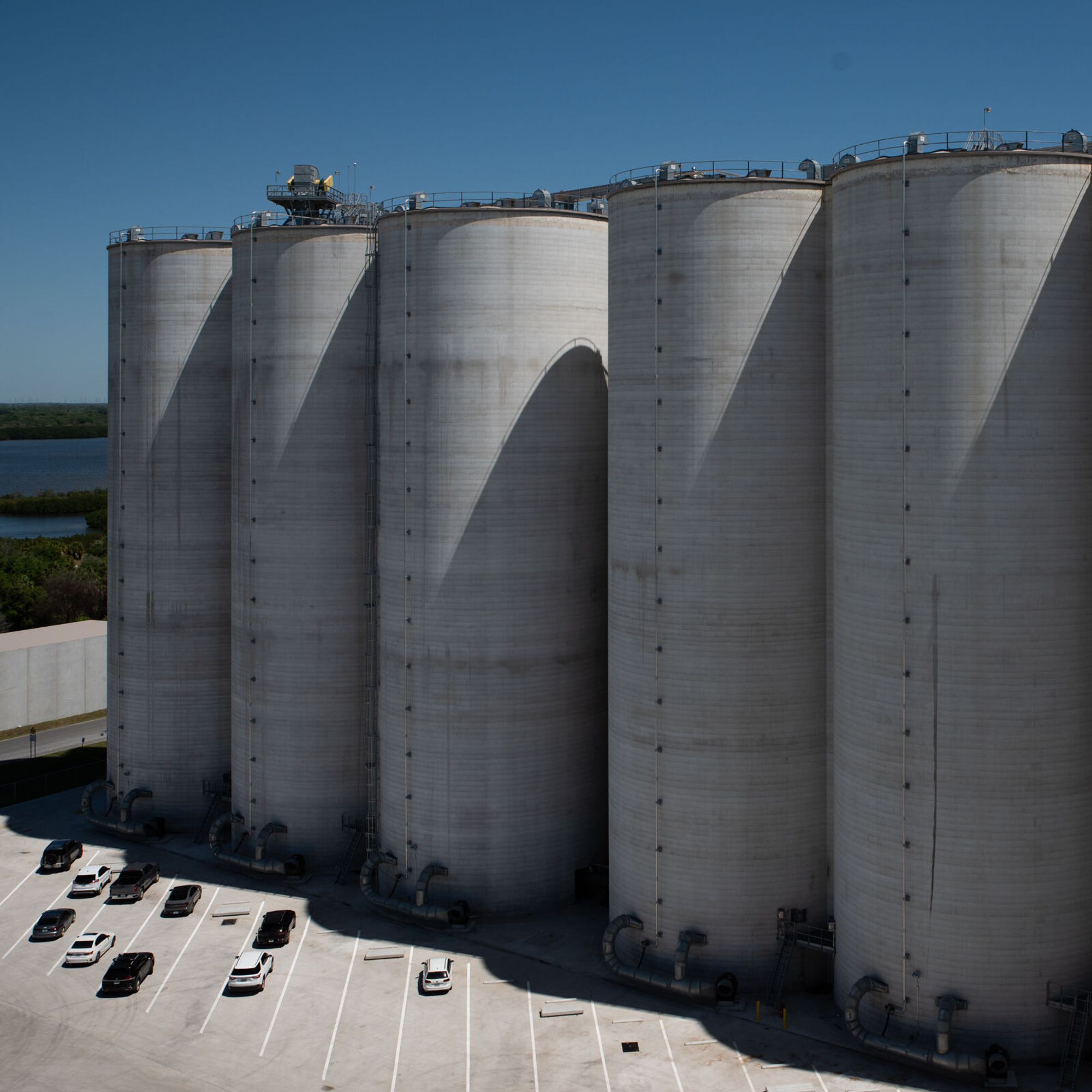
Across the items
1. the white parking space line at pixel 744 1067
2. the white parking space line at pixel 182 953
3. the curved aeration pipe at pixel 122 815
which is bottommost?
the white parking space line at pixel 744 1067

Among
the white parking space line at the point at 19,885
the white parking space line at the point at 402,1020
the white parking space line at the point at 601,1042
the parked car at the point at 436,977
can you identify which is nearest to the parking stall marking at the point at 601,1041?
the white parking space line at the point at 601,1042

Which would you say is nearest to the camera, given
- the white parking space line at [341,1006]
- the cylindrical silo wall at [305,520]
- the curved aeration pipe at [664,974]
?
the white parking space line at [341,1006]

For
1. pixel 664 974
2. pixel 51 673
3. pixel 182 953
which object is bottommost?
pixel 182 953

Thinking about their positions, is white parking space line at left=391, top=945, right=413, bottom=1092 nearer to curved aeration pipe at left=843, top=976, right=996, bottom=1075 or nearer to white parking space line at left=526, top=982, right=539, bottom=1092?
white parking space line at left=526, top=982, right=539, bottom=1092

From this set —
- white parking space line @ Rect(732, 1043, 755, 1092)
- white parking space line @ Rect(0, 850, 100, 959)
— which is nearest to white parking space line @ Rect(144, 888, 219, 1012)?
white parking space line @ Rect(0, 850, 100, 959)

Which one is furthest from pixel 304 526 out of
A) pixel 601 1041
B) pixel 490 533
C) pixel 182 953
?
pixel 601 1041

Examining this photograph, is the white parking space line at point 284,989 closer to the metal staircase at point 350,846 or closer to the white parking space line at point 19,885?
the metal staircase at point 350,846

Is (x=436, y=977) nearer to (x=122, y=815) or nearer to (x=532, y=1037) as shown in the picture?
(x=532, y=1037)

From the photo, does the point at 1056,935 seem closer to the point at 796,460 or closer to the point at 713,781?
the point at 713,781
